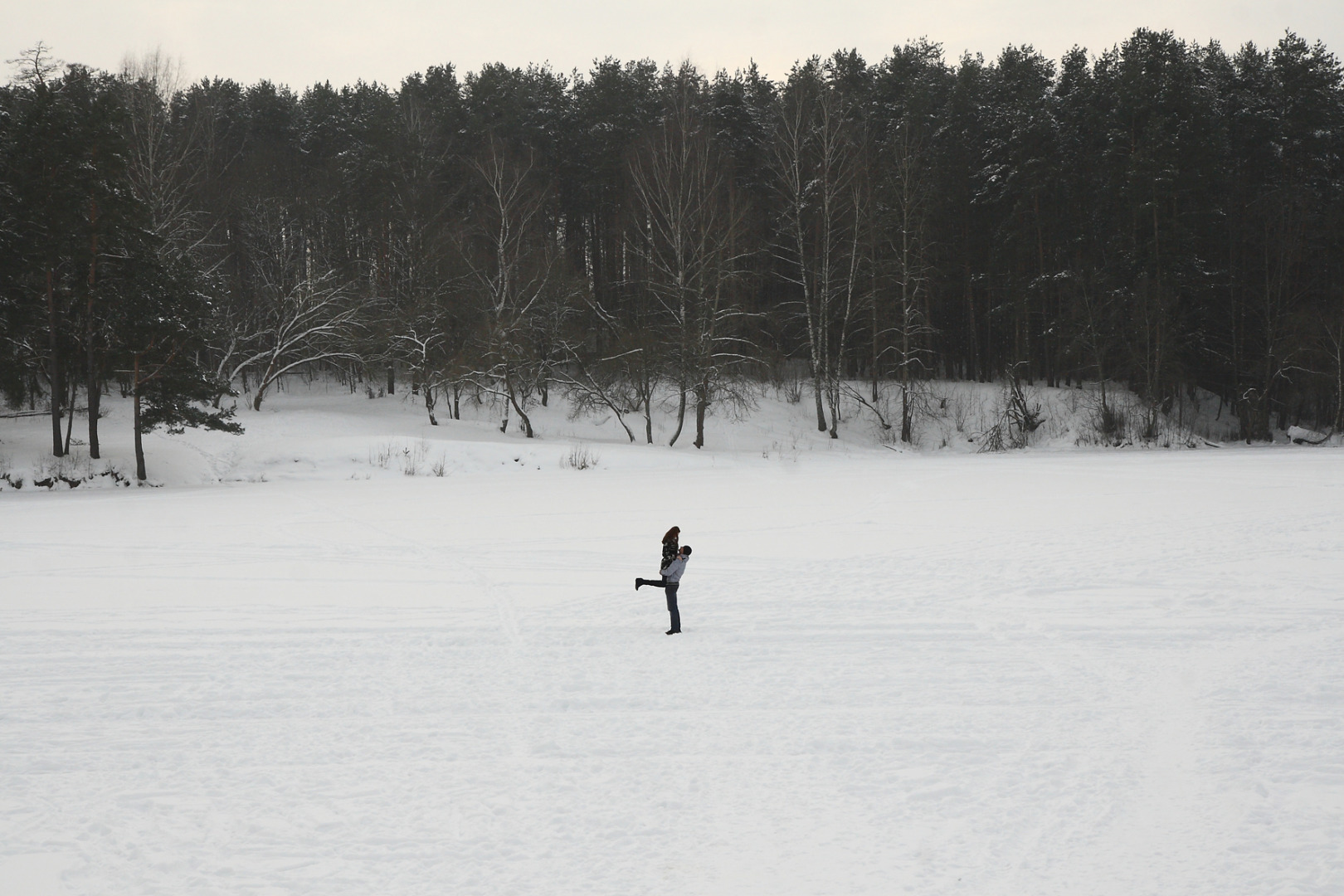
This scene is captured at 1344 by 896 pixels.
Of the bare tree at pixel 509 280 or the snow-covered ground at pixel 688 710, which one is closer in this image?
the snow-covered ground at pixel 688 710

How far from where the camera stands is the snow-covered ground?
188 inches

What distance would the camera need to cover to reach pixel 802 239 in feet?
123

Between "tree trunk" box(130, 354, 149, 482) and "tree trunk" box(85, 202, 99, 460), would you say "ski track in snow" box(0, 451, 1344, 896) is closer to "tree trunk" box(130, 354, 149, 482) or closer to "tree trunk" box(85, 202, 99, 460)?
"tree trunk" box(130, 354, 149, 482)

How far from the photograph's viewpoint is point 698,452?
32.7 meters

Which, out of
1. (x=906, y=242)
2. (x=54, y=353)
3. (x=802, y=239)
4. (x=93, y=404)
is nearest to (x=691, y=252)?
(x=802, y=239)

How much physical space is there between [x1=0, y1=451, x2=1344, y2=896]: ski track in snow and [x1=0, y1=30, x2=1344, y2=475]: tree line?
20683 millimetres

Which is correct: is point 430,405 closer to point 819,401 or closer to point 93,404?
point 93,404

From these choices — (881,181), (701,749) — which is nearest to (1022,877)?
(701,749)

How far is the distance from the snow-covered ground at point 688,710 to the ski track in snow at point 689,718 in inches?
1.3

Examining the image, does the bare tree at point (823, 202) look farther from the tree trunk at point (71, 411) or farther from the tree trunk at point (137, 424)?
the tree trunk at point (71, 411)

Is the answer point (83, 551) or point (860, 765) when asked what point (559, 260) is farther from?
point (860, 765)

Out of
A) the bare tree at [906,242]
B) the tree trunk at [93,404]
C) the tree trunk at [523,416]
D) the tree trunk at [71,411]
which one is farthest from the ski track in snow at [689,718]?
the bare tree at [906,242]

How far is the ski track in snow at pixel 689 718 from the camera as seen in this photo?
15.6ft

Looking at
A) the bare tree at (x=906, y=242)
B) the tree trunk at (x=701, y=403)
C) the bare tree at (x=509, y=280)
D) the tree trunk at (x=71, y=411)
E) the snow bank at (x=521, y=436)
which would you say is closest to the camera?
the tree trunk at (x=71, y=411)
